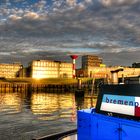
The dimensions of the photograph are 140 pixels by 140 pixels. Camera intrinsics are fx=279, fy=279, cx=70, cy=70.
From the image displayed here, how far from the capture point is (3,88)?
14850cm

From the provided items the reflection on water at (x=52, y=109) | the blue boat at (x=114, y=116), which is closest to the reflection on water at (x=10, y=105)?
the reflection on water at (x=52, y=109)

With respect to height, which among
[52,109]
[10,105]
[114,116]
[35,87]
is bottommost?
[52,109]

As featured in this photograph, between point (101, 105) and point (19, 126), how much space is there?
23884 mm

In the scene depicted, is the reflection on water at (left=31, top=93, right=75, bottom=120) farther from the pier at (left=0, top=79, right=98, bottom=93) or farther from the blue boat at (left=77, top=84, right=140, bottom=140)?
the pier at (left=0, top=79, right=98, bottom=93)

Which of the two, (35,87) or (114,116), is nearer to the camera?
(114,116)

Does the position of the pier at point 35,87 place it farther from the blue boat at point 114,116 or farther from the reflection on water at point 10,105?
the blue boat at point 114,116

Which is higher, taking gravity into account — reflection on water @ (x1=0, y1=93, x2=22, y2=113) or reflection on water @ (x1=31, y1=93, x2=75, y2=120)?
reflection on water @ (x1=0, y1=93, x2=22, y2=113)

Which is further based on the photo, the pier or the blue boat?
the pier

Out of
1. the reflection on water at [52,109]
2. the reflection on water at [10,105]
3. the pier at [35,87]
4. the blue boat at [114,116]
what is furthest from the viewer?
the pier at [35,87]

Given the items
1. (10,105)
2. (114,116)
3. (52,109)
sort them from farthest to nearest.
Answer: (10,105) < (52,109) < (114,116)

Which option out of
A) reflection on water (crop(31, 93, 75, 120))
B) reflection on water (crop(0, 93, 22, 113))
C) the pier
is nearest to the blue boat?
reflection on water (crop(31, 93, 75, 120))

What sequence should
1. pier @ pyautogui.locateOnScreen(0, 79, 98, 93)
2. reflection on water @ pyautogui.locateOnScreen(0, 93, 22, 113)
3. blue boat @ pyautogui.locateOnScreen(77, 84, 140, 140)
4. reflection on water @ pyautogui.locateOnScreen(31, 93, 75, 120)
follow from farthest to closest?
1. pier @ pyautogui.locateOnScreen(0, 79, 98, 93)
2. reflection on water @ pyautogui.locateOnScreen(0, 93, 22, 113)
3. reflection on water @ pyautogui.locateOnScreen(31, 93, 75, 120)
4. blue boat @ pyautogui.locateOnScreen(77, 84, 140, 140)

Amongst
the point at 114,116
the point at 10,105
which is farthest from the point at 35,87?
the point at 114,116

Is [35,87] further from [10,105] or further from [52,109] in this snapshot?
[52,109]
